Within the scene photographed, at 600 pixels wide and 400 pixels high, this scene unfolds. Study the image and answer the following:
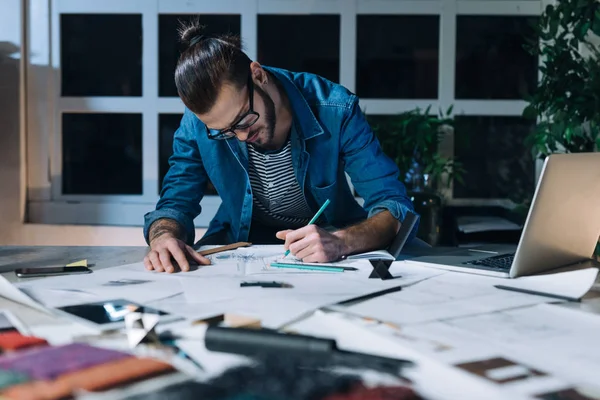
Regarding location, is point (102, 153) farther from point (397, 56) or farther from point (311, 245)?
point (311, 245)

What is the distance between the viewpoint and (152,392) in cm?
62

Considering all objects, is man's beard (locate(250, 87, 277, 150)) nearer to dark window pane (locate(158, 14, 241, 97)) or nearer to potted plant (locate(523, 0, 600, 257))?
potted plant (locate(523, 0, 600, 257))

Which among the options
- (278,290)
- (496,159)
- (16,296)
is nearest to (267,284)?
(278,290)

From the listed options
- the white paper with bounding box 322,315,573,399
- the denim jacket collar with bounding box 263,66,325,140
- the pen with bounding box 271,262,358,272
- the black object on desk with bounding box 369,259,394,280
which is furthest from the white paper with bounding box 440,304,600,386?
the denim jacket collar with bounding box 263,66,325,140

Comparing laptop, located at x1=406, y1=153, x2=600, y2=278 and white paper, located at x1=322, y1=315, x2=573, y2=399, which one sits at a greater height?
laptop, located at x1=406, y1=153, x2=600, y2=278

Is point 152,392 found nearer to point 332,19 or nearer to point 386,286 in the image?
point 386,286

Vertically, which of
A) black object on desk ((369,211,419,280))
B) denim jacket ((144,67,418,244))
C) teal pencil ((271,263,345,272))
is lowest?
teal pencil ((271,263,345,272))

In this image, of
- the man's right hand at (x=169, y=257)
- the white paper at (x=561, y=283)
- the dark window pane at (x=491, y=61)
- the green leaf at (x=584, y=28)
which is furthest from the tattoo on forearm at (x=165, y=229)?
the dark window pane at (x=491, y=61)

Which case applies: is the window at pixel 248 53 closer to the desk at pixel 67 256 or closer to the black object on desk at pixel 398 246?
the desk at pixel 67 256

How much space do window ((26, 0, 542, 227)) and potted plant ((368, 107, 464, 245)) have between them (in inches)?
7.5

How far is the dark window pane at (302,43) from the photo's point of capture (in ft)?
10.3

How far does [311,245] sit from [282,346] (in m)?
0.60

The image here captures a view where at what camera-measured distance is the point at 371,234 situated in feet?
4.90

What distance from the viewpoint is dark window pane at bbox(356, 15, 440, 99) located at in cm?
316
